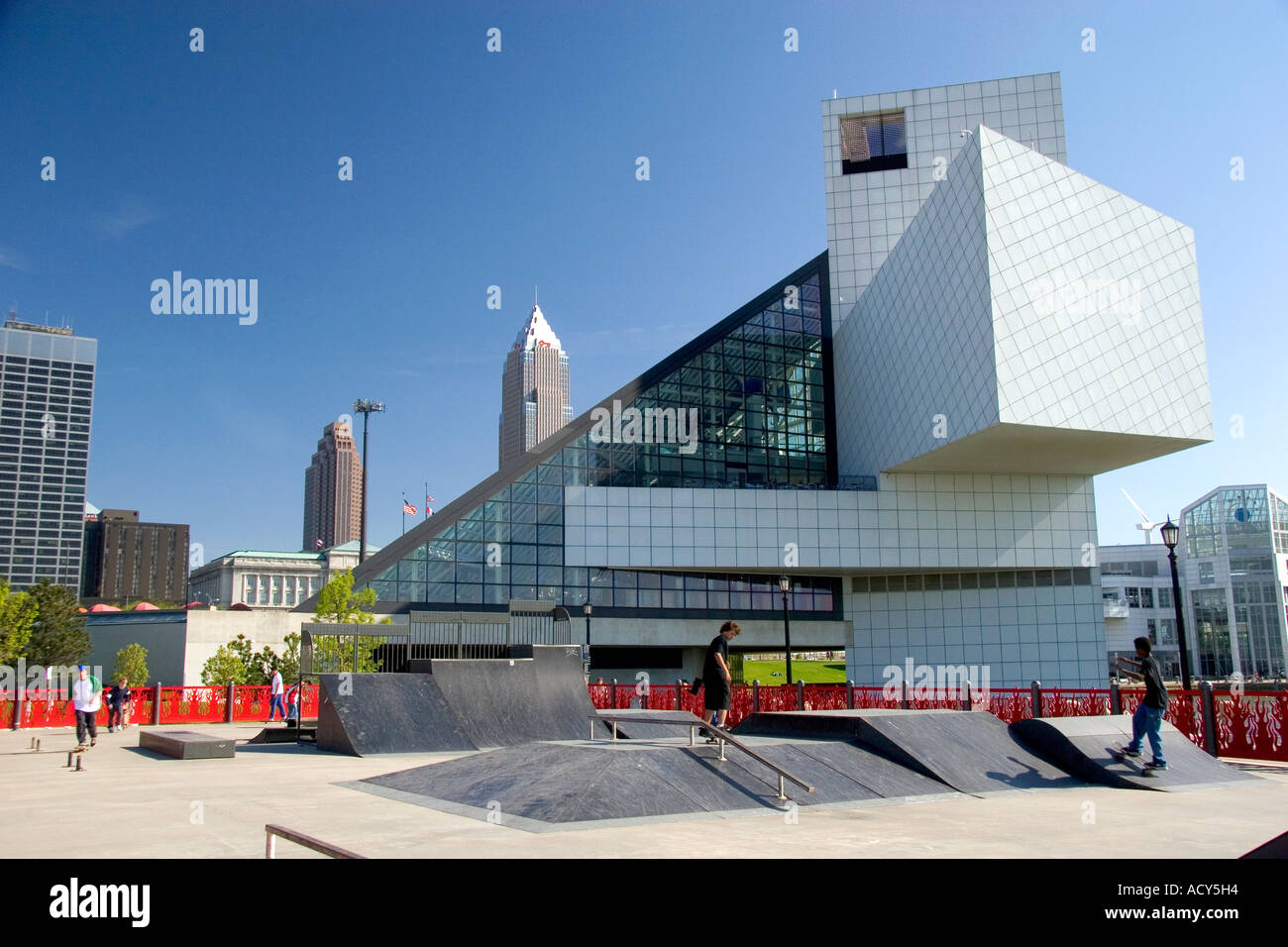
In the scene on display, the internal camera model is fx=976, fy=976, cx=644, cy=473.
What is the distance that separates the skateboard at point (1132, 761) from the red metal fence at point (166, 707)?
23.8m

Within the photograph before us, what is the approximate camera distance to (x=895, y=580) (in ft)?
187

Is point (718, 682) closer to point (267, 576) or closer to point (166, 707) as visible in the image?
point (166, 707)

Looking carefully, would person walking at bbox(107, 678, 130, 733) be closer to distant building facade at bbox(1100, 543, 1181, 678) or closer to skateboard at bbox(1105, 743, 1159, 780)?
skateboard at bbox(1105, 743, 1159, 780)

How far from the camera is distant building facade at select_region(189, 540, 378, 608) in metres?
131

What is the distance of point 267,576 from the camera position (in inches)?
5305

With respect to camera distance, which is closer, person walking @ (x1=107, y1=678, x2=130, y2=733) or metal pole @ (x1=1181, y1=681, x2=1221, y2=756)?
metal pole @ (x1=1181, y1=681, x2=1221, y2=756)

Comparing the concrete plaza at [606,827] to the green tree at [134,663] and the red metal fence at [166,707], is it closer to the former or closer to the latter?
the red metal fence at [166,707]

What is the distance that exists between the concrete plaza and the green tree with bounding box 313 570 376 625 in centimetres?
2568

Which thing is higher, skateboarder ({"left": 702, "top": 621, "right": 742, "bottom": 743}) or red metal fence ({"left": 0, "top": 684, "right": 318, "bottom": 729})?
skateboarder ({"left": 702, "top": 621, "right": 742, "bottom": 743})

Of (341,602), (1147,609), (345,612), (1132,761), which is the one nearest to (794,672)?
(1147,609)

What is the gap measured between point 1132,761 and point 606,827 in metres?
8.12

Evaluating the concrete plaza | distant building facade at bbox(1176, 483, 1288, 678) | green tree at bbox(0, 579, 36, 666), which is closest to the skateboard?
the concrete plaza
